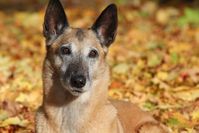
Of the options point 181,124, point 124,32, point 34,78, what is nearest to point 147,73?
point 34,78

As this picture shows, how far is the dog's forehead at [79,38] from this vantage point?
7160 mm

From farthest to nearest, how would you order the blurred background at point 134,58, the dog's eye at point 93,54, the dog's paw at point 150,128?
the blurred background at point 134,58
the dog's paw at point 150,128
the dog's eye at point 93,54

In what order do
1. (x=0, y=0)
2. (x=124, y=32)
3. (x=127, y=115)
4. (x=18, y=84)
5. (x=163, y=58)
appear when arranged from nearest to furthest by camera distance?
(x=127, y=115)
(x=18, y=84)
(x=163, y=58)
(x=124, y=32)
(x=0, y=0)

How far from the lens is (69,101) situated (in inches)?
280

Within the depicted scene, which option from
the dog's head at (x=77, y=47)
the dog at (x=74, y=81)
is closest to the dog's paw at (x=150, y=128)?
the dog at (x=74, y=81)

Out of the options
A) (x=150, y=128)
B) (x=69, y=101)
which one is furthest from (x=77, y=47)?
(x=150, y=128)

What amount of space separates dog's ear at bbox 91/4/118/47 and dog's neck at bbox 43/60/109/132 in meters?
0.58

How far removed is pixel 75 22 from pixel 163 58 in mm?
4800

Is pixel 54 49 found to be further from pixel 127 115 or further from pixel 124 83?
pixel 124 83

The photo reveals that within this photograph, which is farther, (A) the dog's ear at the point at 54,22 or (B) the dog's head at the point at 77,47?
(A) the dog's ear at the point at 54,22

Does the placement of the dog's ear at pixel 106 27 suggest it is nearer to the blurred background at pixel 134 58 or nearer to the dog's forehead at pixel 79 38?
the dog's forehead at pixel 79 38

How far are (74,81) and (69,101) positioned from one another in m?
0.33

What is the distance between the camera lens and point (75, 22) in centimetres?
1591

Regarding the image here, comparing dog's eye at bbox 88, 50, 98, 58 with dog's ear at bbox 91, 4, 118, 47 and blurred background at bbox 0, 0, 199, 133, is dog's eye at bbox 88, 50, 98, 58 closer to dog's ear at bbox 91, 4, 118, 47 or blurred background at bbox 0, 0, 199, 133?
dog's ear at bbox 91, 4, 118, 47
